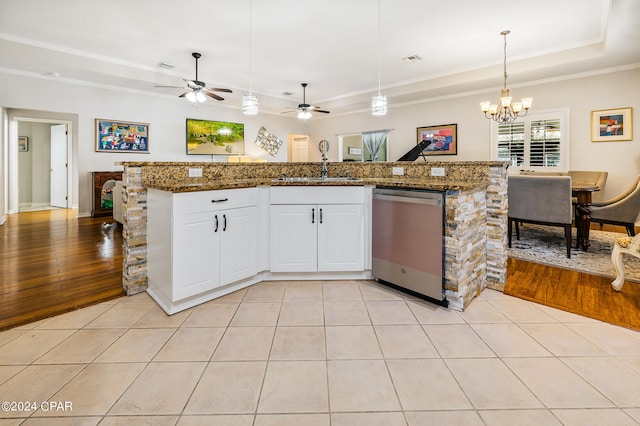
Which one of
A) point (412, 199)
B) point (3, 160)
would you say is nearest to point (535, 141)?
point (412, 199)

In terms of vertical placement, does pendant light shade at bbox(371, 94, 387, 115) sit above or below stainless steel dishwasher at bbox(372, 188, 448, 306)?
above

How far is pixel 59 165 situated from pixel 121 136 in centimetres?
232

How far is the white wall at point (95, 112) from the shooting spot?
545cm

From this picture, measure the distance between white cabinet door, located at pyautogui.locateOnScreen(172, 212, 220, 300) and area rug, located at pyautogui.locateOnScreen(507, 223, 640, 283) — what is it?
10.3 feet

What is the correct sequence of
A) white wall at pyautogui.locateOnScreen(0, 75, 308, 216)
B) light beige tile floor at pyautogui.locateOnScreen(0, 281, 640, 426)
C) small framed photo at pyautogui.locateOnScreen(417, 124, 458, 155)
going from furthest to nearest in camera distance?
small framed photo at pyautogui.locateOnScreen(417, 124, 458, 155) → white wall at pyautogui.locateOnScreen(0, 75, 308, 216) → light beige tile floor at pyautogui.locateOnScreen(0, 281, 640, 426)

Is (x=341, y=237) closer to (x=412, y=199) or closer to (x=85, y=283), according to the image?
(x=412, y=199)

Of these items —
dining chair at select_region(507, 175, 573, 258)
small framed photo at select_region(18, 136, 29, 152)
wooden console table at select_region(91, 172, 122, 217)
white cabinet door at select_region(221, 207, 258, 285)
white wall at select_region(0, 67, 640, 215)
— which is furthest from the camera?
small framed photo at select_region(18, 136, 29, 152)

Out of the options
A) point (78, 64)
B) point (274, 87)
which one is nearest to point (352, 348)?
point (78, 64)

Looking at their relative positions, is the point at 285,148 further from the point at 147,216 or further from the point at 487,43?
the point at 147,216

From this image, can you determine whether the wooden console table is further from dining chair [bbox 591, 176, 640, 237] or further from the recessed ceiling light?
dining chair [bbox 591, 176, 640, 237]

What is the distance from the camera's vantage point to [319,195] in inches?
109

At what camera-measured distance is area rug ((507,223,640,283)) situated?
3.11m

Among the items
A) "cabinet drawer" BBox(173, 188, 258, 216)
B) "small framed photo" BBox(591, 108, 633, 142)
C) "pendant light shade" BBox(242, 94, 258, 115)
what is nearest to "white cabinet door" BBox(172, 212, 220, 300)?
"cabinet drawer" BBox(173, 188, 258, 216)

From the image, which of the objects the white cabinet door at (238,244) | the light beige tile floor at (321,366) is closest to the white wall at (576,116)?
the light beige tile floor at (321,366)
